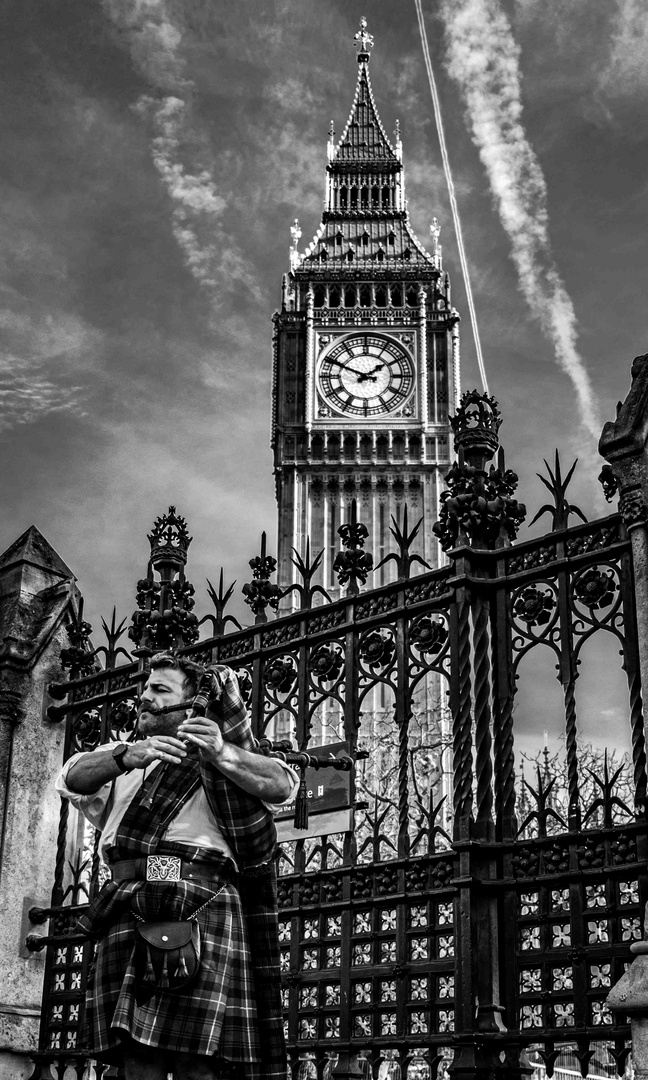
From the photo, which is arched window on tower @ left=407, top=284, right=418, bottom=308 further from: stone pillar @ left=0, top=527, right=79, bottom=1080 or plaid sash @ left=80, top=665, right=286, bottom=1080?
plaid sash @ left=80, top=665, right=286, bottom=1080

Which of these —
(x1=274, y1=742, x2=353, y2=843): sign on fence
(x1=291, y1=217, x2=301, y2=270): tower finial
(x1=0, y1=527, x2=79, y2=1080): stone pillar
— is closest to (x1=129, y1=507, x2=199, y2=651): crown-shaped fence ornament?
(x1=0, y1=527, x2=79, y2=1080): stone pillar

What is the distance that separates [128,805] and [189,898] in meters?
0.49

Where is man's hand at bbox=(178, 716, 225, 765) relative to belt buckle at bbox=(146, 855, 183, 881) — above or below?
above

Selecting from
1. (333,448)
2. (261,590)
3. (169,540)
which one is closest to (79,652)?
(169,540)

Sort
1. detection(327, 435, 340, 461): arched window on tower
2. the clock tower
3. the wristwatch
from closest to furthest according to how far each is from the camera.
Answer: the wristwatch → the clock tower → detection(327, 435, 340, 461): arched window on tower

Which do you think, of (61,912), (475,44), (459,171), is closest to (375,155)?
(459,171)

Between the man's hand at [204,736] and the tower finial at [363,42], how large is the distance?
6532 centimetres

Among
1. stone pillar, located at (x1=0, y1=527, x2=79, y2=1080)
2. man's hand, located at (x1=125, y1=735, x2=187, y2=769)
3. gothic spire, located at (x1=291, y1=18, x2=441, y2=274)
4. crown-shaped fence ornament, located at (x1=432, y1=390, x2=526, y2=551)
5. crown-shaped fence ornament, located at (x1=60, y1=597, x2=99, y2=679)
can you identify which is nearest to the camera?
man's hand, located at (x1=125, y1=735, x2=187, y2=769)

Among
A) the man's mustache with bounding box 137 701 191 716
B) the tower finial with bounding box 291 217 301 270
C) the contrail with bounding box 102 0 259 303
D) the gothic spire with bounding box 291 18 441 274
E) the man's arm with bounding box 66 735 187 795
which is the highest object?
the gothic spire with bounding box 291 18 441 274

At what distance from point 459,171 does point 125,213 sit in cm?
1715

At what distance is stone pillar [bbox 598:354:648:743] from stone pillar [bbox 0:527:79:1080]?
16.3ft

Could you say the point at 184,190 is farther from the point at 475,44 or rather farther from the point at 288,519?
the point at 288,519

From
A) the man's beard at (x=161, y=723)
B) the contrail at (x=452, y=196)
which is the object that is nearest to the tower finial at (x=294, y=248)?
the contrail at (x=452, y=196)

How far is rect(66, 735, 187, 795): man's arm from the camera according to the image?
4.55 meters
